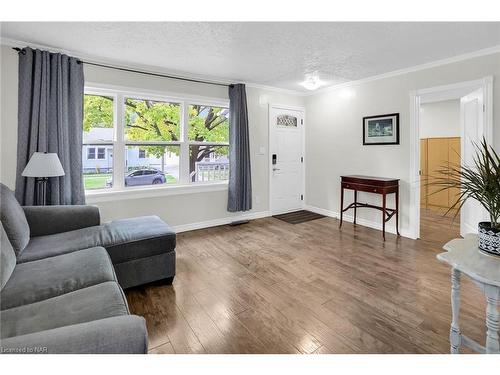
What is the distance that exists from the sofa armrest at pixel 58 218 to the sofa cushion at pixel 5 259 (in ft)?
2.14

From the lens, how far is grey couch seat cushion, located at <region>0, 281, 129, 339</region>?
1.15 metres

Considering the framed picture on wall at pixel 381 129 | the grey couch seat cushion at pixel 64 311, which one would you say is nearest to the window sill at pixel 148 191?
the grey couch seat cushion at pixel 64 311

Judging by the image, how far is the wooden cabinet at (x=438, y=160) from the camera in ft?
17.3

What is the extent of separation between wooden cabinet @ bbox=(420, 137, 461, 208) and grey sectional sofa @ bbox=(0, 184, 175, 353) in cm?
523

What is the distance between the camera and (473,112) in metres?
3.33

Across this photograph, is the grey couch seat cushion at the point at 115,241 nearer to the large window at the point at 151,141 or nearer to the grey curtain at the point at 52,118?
the grey curtain at the point at 52,118

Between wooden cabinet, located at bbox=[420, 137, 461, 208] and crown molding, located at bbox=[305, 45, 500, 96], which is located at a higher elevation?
crown molding, located at bbox=[305, 45, 500, 96]

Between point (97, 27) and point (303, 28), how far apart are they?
6.36ft

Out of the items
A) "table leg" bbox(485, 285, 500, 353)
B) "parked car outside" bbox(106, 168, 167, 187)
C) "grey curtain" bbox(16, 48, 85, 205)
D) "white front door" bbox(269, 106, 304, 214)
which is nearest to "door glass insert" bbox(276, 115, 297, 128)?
"white front door" bbox(269, 106, 304, 214)

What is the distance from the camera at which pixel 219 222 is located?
450 centimetres

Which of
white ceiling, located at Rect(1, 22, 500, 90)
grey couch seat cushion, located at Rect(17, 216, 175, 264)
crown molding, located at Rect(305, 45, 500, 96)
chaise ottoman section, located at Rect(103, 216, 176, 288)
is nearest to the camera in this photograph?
grey couch seat cushion, located at Rect(17, 216, 175, 264)

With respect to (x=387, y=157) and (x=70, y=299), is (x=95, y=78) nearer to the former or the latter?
(x=70, y=299)

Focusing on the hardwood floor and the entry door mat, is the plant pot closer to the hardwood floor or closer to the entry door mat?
the hardwood floor

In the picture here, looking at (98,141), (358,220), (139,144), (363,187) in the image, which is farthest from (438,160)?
(98,141)
